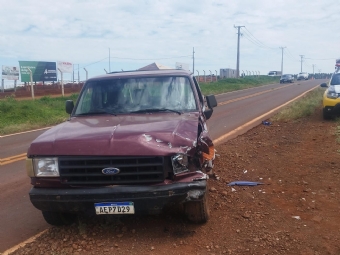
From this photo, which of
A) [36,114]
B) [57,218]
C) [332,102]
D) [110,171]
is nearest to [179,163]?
[110,171]

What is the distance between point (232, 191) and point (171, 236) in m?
1.72

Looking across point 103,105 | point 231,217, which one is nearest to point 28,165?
point 103,105

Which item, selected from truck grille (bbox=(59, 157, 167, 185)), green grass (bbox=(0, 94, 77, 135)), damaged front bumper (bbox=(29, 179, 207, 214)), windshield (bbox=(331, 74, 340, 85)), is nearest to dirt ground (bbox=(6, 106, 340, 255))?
damaged front bumper (bbox=(29, 179, 207, 214))

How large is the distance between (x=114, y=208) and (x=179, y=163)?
0.81m

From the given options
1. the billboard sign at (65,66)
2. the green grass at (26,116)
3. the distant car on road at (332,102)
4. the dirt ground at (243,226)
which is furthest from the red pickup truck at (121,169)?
the billboard sign at (65,66)

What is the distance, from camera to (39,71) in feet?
105

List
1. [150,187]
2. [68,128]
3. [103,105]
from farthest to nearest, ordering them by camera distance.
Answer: [103,105]
[68,128]
[150,187]

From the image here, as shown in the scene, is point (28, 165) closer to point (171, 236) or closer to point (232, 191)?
point (171, 236)

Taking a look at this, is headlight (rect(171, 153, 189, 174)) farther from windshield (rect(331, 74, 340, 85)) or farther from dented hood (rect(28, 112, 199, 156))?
windshield (rect(331, 74, 340, 85))

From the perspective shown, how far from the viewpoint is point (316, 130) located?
10.8 meters

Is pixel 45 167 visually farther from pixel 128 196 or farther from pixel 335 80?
pixel 335 80

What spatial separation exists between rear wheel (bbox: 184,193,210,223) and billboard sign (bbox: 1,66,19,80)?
27858 mm

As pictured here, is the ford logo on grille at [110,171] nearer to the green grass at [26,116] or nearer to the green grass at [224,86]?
the green grass at [26,116]

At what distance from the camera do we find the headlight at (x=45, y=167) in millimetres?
4113
